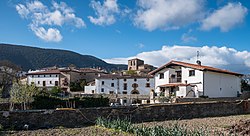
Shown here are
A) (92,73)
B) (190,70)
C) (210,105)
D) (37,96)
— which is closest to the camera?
(210,105)

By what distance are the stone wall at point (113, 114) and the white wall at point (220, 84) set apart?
12.4 meters

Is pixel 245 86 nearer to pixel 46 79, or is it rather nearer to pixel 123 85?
pixel 123 85

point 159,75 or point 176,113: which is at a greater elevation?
point 159,75

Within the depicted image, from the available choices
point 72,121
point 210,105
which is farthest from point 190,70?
point 72,121

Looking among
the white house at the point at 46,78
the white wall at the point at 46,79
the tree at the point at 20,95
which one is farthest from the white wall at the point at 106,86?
Result: the tree at the point at 20,95

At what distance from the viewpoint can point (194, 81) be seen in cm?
3772

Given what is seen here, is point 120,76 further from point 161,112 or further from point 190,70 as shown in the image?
point 161,112

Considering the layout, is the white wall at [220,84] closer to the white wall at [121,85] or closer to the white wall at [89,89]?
the white wall at [121,85]

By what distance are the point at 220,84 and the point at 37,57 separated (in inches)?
5356

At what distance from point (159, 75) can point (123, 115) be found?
26.1m

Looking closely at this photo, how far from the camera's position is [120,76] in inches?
2589

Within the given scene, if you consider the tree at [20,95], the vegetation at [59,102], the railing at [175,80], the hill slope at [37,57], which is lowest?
the vegetation at [59,102]

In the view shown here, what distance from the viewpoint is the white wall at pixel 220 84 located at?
37059 mm

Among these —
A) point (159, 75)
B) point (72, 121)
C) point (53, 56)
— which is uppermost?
point (53, 56)
